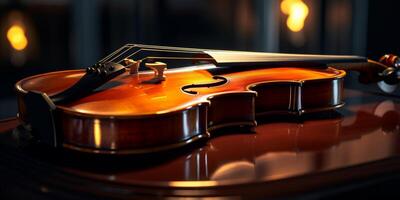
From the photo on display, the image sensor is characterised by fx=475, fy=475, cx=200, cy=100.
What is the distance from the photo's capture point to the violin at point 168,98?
0.70 meters

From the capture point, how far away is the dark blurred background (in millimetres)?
1025

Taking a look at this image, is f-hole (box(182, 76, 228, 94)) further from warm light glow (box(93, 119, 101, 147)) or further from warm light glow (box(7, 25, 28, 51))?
warm light glow (box(7, 25, 28, 51))

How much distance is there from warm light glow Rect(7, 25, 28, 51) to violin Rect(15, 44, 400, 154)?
0.43 ft

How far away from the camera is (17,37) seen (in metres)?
1.01

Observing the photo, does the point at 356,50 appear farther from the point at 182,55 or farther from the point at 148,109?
the point at 148,109

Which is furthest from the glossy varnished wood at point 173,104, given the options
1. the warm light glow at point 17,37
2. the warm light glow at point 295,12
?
the warm light glow at point 295,12

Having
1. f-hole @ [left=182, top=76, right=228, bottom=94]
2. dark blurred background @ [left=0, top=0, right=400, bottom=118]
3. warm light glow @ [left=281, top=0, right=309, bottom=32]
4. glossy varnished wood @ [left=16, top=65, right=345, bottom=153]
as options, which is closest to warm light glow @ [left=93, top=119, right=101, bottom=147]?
glossy varnished wood @ [left=16, top=65, right=345, bottom=153]

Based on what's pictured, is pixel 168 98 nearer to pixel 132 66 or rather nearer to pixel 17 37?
pixel 132 66

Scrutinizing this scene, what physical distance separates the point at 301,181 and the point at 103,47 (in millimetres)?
654

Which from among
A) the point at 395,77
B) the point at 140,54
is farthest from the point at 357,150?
the point at 140,54

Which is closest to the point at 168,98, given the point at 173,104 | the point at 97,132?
the point at 173,104

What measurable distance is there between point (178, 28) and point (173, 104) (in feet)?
1.86

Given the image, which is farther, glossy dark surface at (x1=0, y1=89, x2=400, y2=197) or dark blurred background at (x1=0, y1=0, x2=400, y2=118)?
dark blurred background at (x1=0, y1=0, x2=400, y2=118)

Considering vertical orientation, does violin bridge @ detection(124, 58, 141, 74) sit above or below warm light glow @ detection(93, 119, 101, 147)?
above
